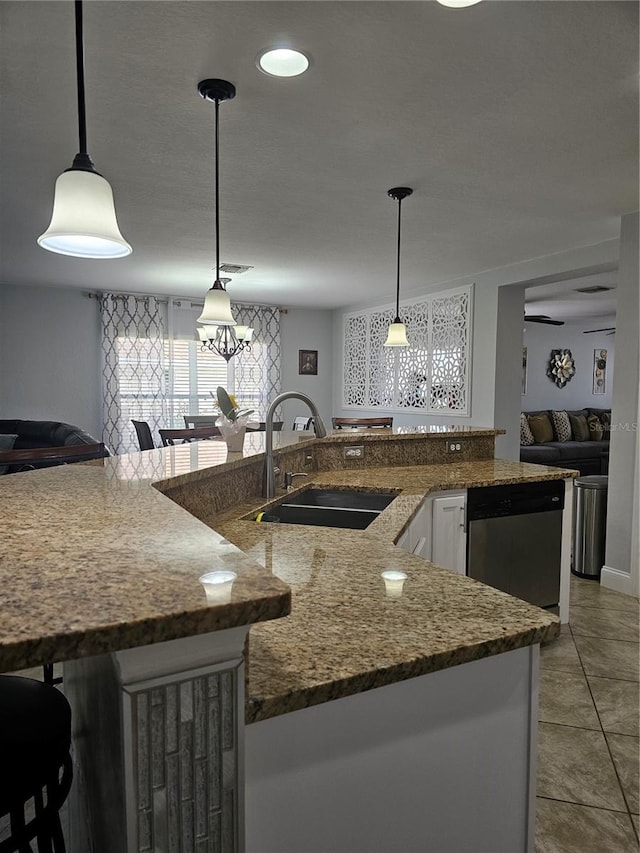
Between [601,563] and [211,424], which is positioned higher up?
[211,424]

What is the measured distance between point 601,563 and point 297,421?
12.3ft

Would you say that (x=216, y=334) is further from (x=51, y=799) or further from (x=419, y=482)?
(x=51, y=799)

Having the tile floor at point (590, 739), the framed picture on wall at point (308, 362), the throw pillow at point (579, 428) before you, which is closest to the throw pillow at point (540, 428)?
the throw pillow at point (579, 428)

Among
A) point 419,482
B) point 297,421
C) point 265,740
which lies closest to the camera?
point 265,740

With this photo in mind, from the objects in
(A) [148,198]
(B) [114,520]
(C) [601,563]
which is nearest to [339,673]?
(B) [114,520]

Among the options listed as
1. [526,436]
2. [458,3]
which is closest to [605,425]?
[526,436]

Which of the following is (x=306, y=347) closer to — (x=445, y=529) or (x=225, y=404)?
(x=445, y=529)

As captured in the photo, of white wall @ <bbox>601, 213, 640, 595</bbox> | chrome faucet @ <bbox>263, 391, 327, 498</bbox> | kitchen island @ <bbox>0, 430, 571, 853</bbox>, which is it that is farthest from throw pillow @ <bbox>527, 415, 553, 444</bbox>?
kitchen island @ <bbox>0, 430, 571, 853</bbox>

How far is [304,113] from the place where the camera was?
96.3 inches

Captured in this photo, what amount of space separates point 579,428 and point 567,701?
22.5 feet

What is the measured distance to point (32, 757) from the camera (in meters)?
0.95

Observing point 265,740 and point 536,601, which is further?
point 536,601

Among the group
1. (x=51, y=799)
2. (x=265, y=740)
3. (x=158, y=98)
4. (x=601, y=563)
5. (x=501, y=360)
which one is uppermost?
(x=158, y=98)

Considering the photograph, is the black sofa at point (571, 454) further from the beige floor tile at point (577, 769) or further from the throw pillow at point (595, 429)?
the beige floor tile at point (577, 769)
